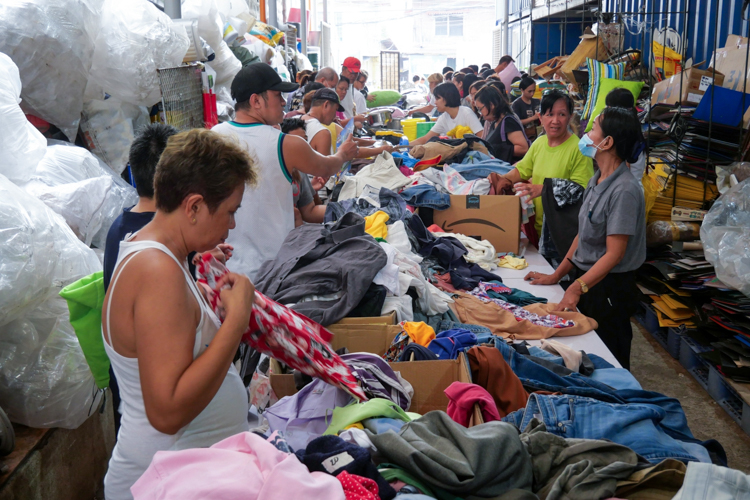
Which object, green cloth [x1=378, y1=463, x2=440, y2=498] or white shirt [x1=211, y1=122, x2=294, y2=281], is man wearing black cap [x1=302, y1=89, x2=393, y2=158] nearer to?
Answer: white shirt [x1=211, y1=122, x2=294, y2=281]

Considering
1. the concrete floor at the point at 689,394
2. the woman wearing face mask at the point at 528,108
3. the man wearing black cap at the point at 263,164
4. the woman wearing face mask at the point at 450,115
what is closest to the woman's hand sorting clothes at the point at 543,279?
the concrete floor at the point at 689,394

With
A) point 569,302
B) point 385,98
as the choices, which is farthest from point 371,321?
point 385,98

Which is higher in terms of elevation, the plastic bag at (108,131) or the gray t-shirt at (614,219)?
the plastic bag at (108,131)

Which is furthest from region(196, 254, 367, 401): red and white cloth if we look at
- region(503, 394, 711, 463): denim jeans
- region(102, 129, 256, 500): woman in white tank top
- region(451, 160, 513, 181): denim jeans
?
region(451, 160, 513, 181): denim jeans

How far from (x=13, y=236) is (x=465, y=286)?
2030 mm

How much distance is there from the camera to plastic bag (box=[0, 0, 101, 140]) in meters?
2.87

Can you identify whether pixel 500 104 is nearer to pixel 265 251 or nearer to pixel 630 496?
pixel 265 251

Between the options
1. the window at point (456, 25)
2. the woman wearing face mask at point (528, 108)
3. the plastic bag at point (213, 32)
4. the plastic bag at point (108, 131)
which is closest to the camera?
the plastic bag at point (108, 131)

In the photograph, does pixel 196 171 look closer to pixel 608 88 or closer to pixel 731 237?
pixel 731 237

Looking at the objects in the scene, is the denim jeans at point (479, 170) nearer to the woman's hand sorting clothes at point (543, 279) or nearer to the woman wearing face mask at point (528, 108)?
the woman's hand sorting clothes at point (543, 279)

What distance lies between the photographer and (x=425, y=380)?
6.58ft

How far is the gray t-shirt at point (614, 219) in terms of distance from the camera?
2879 millimetres

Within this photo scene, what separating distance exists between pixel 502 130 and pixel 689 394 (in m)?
2.76

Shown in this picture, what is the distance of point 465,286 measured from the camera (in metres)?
3.20
